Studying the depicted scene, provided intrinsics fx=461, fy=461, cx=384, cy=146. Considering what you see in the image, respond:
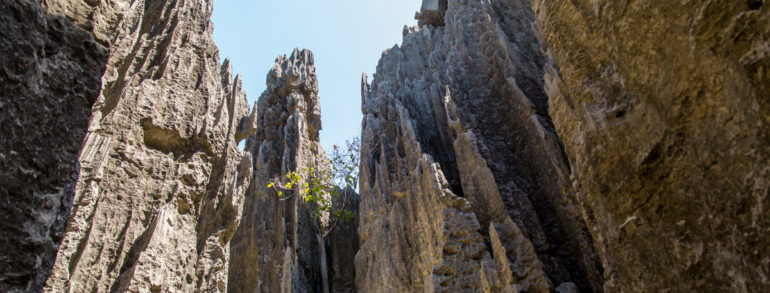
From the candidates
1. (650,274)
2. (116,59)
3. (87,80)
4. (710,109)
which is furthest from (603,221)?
(116,59)

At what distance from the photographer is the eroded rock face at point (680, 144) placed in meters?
1.86

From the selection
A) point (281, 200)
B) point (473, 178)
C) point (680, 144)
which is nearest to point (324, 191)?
point (281, 200)

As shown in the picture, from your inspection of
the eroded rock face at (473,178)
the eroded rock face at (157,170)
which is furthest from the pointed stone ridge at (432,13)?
the eroded rock face at (157,170)

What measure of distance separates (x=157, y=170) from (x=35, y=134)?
3.74m

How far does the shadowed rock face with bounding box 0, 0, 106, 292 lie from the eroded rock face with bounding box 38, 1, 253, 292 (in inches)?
82.3

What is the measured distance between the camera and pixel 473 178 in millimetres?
13180

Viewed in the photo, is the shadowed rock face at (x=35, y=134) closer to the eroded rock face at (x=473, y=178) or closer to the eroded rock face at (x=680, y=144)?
the eroded rock face at (x=680, y=144)

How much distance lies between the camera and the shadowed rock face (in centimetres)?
143

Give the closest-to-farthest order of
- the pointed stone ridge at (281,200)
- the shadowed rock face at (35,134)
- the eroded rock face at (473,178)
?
1. the shadowed rock face at (35,134)
2. the eroded rock face at (473,178)
3. the pointed stone ridge at (281,200)

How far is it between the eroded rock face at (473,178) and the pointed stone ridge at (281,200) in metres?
3.20

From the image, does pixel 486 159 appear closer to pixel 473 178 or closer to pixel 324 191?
pixel 473 178

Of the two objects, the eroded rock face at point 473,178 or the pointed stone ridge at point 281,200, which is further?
the pointed stone ridge at point 281,200

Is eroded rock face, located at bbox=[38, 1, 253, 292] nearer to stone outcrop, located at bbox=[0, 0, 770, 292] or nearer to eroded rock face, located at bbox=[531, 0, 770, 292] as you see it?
stone outcrop, located at bbox=[0, 0, 770, 292]

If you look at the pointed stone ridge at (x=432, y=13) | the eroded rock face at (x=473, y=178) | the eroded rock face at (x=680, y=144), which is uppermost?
the pointed stone ridge at (x=432, y=13)
